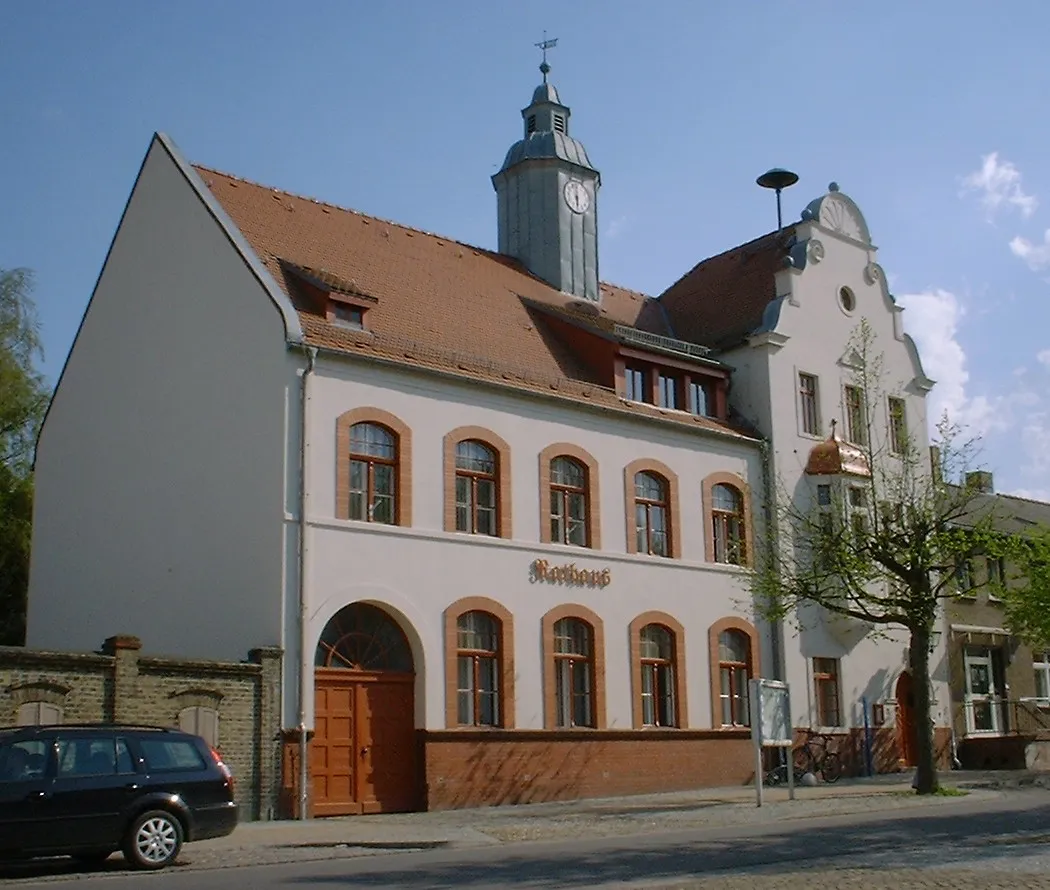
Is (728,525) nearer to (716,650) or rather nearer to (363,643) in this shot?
(716,650)

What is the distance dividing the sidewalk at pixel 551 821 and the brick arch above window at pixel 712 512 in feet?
16.7

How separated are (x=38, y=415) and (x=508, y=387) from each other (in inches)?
559

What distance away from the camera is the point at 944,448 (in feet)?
88.7

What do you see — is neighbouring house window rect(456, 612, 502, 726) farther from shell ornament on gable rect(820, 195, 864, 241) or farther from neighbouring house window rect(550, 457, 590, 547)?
shell ornament on gable rect(820, 195, 864, 241)

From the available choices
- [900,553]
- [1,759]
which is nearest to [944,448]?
[900,553]

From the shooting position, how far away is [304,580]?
898 inches

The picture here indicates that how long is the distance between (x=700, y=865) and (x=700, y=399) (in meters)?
18.1

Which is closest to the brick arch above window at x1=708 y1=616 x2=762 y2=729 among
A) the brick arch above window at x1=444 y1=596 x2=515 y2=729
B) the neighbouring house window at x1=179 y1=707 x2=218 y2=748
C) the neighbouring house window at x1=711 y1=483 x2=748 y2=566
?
the neighbouring house window at x1=711 y1=483 x2=748 y2=566

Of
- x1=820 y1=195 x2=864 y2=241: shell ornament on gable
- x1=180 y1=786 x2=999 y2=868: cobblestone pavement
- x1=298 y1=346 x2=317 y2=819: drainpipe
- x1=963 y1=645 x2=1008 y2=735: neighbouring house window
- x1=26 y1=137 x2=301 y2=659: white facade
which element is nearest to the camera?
x1=180 y1=786 x2=999 y2=868: cobblestone pavement

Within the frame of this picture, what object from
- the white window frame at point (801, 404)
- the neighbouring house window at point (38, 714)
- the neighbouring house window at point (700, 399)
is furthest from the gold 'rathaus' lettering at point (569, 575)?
the neighbouring house window at point (38, 714)

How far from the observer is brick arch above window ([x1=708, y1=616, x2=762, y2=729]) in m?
29.4

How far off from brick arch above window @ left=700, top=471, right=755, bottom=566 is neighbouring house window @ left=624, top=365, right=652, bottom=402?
226 centimetres

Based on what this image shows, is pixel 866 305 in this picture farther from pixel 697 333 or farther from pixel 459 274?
pixel 459 274

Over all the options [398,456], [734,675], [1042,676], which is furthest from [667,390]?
[1042,676]
